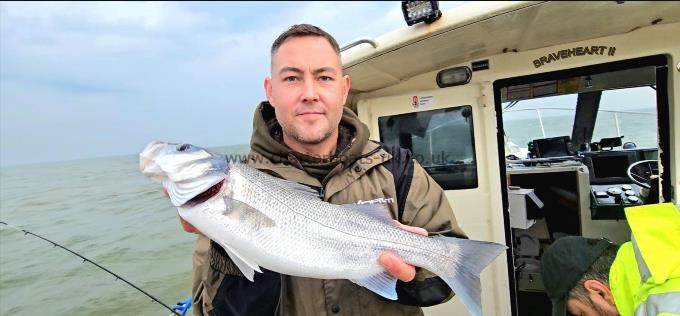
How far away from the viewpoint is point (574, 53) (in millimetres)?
3734

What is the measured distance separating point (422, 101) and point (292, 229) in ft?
9.37

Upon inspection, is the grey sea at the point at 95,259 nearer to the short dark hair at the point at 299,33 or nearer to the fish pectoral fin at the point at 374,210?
the short dark hair at the point at 299,33

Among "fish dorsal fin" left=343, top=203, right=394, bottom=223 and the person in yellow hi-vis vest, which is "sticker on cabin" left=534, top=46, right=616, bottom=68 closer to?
the person in yellow hi-vis vest

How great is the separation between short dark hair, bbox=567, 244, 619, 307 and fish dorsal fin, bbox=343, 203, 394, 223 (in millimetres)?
1133

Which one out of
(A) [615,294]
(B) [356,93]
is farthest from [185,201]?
(B) [356,93]

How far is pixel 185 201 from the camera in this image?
72.3 inches

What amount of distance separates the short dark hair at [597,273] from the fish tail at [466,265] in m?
0.61

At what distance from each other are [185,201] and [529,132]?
10045 millimetres

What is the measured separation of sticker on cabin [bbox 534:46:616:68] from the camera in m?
3.63

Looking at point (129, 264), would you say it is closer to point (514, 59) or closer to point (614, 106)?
point (514, 59)

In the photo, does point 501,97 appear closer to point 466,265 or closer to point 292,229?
point 466,265

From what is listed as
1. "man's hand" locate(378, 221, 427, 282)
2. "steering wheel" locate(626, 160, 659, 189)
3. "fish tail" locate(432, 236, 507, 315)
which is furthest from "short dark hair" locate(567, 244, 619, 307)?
"steering wheel" locate(626, 160, 659, 189)

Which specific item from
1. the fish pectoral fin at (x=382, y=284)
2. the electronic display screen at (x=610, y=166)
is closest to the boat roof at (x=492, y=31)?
the fish pectoral fin at (x=382, y=284)

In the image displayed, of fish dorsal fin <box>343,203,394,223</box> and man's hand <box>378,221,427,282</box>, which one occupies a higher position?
fish dorsal fin <box>343,203,394,223</box>
